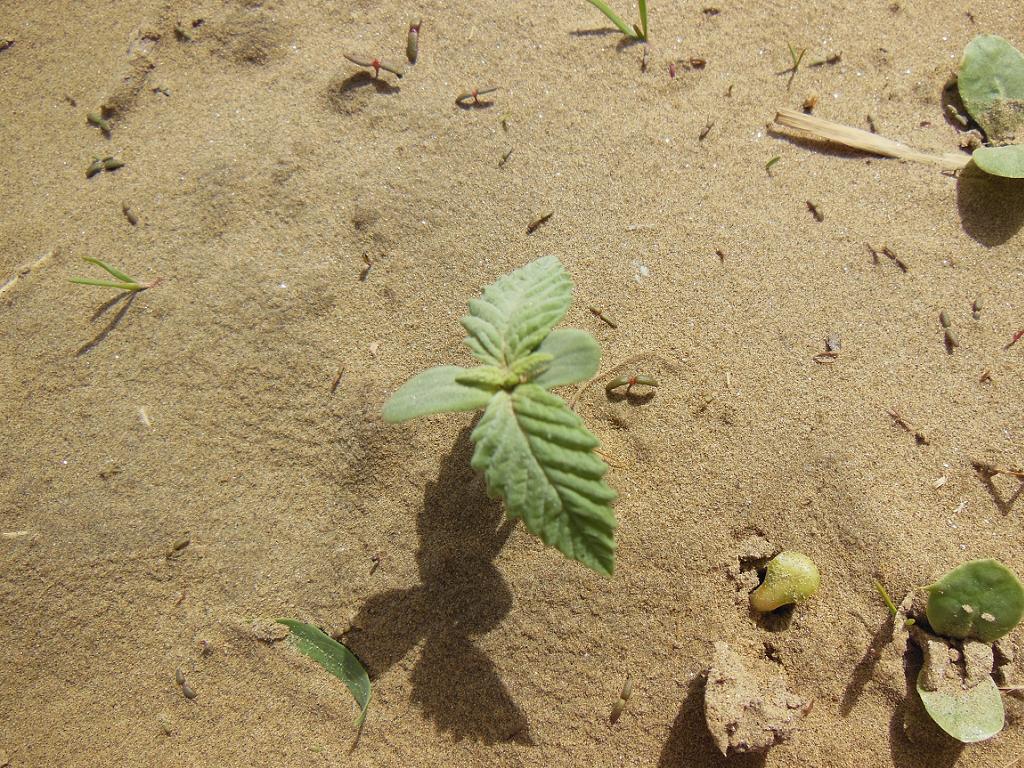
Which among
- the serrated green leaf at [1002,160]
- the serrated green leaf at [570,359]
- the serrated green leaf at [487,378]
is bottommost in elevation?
the serrated green leaf at [487,378]

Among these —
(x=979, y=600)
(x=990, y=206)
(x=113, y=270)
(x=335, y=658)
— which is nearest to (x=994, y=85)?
(x=990, y=206)

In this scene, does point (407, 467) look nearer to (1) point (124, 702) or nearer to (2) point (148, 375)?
(2) point (148, 375)

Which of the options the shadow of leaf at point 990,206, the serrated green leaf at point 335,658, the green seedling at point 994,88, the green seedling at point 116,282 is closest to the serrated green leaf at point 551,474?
the serrated green leaf at point 335,658

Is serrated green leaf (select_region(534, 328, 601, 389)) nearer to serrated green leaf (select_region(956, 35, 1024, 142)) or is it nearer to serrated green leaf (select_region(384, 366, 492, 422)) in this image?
serrated green leaf (select_region(384, 366, 492, 422))

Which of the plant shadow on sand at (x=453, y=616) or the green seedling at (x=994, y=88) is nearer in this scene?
the plant shadow on sand at (x=453, y=616)

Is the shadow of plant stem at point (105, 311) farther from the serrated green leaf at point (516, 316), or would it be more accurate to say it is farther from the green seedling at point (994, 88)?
the green seedling at point (994, 88)

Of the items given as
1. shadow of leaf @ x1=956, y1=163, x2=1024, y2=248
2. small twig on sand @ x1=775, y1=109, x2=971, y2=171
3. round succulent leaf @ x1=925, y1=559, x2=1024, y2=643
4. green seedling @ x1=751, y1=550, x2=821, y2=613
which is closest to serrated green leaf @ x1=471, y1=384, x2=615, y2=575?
green seedling @ x1=751, y1=550, x2=821, y2=613

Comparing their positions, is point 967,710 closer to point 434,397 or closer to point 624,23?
point 434,397

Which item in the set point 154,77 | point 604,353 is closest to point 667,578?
point 604,353
